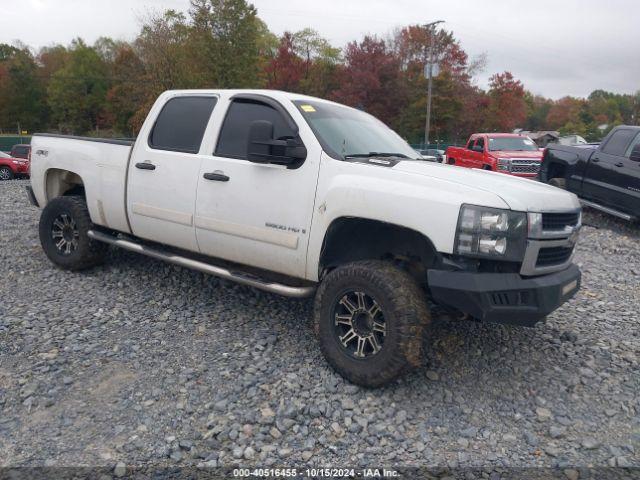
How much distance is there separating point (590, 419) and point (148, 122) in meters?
4.42

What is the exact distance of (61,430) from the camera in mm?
3117

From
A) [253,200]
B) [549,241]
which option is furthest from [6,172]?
[549,241]

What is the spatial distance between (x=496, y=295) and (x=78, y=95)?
67319mm

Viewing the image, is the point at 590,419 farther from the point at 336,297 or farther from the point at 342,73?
the point at 342,73

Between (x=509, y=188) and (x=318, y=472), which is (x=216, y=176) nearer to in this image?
(x=509, y=188)

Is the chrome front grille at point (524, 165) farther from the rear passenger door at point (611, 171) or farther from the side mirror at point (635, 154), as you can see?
the side mirror at point (635, 154)

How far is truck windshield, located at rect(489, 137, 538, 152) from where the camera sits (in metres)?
15.7

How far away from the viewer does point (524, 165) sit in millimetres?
14703

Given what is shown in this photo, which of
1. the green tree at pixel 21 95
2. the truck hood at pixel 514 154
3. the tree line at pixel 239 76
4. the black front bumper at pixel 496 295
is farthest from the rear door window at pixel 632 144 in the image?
the green tree at pixel 21 95

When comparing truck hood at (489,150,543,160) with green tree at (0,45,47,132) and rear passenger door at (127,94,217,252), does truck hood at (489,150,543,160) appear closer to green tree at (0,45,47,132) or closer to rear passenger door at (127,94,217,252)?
rear passenger door at (127,94,217,252)

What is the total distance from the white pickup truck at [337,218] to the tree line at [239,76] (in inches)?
1073

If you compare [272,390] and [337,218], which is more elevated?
[337,218]

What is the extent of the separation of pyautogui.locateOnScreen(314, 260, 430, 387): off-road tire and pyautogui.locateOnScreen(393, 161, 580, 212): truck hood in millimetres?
697

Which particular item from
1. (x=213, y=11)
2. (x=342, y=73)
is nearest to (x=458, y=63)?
(x=342, y=73)
